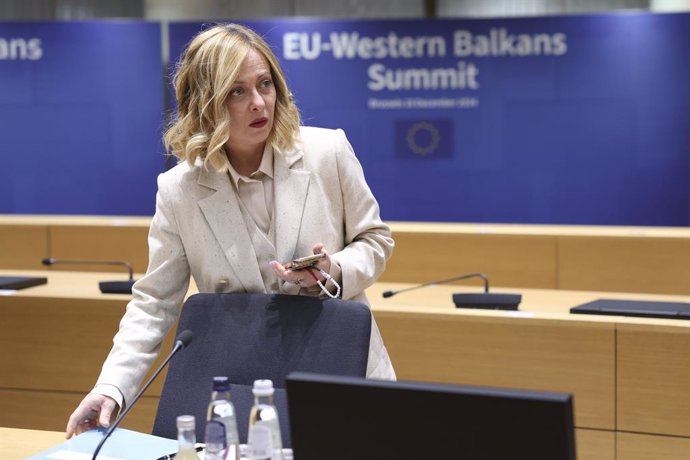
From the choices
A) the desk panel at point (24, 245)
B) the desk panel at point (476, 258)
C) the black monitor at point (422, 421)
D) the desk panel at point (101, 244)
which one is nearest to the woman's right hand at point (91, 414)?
the black monitor at point (422, 421)

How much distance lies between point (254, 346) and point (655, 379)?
1.55 metres

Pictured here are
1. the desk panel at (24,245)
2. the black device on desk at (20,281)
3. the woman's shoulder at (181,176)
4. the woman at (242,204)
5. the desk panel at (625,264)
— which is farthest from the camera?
the desk panel at (24,245)

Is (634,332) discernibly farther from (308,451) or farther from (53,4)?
(53,4)

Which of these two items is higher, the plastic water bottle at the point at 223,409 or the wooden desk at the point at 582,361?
the plastic water bottle at the point at 223,409

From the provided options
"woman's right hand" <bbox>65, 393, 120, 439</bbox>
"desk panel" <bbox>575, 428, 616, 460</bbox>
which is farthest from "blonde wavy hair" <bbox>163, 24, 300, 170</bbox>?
"desk panel" <bbox>575, 428, 616, 460</bbox>

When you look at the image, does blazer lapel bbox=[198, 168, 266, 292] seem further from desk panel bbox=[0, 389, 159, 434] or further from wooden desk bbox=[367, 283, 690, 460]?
desk panel bbox=[0, 389, 159, 434]

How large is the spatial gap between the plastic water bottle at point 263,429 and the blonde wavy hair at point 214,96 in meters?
0.66

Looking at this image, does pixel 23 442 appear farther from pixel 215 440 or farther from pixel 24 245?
pixel 24 245

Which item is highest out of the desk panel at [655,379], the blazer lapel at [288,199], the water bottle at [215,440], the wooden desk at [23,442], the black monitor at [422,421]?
the blazer lapel at [288,199]

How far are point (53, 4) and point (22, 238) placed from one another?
256 centimetres

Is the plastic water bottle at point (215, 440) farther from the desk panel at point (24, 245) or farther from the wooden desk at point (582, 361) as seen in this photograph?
the desk panel at point (24, 245)

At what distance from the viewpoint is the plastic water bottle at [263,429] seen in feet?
4.46

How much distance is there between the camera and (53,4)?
703 centimetres

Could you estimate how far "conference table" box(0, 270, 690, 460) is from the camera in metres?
2.87
